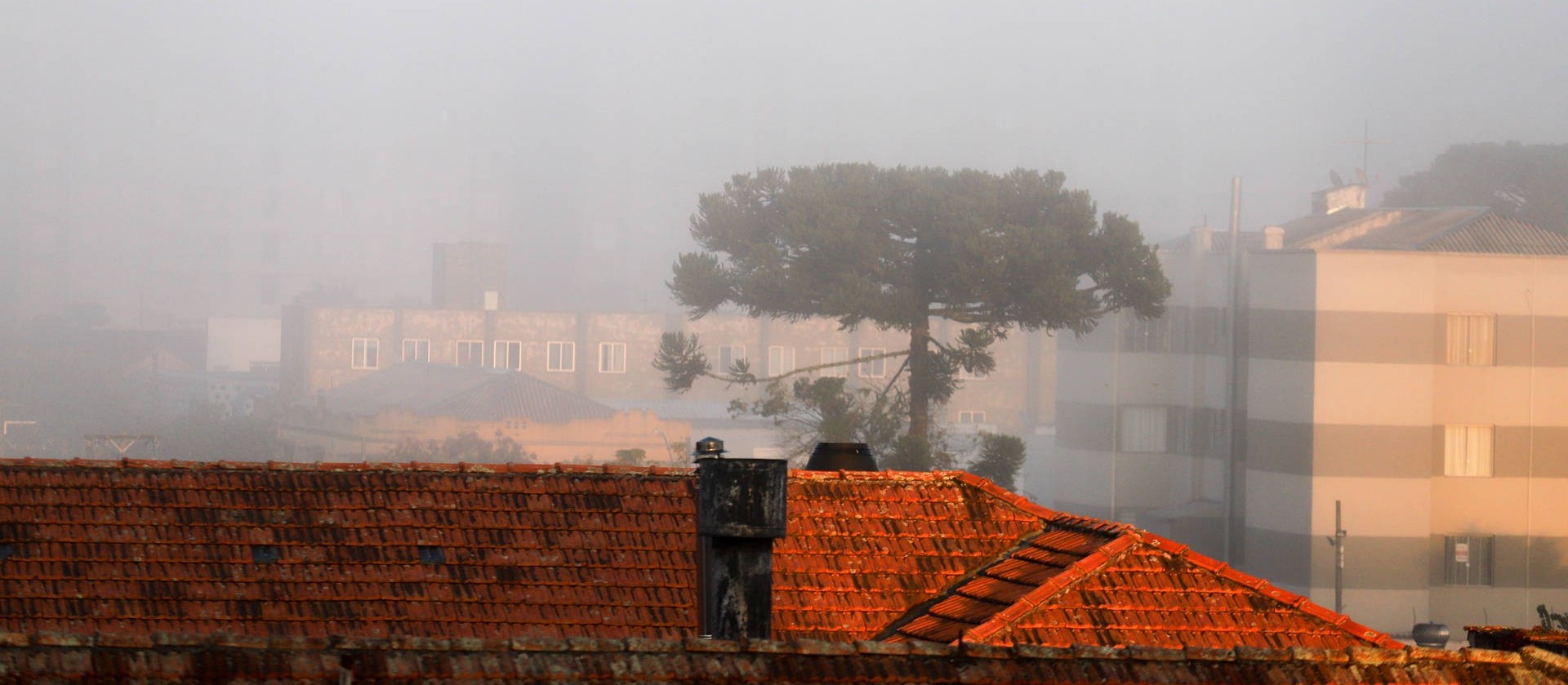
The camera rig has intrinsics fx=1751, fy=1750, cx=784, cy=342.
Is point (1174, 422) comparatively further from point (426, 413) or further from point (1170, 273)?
point (426, 413)

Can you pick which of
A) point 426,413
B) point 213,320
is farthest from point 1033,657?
point 213,320

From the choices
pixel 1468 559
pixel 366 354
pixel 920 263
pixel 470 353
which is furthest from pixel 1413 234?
pixel 366 354

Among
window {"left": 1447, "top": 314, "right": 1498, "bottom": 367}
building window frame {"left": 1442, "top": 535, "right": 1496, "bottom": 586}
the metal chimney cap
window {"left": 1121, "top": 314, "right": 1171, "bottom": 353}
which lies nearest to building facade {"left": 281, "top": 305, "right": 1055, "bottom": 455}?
window {"left": 1121, "top": 314, "right": 1171, "bottom": 353}

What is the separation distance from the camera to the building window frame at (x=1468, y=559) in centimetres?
4981

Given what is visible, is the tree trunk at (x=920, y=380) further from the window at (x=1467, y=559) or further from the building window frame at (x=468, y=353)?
the building window frame at (x=468, y=353)

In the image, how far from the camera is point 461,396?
282ft

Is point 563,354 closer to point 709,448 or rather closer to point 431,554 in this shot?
point 431,554

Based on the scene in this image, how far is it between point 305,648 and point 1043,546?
8342mm

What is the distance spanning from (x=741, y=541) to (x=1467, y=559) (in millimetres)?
44104

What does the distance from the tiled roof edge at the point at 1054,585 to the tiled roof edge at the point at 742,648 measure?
3.09 metres

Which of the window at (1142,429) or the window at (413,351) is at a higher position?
the window at (413,351)

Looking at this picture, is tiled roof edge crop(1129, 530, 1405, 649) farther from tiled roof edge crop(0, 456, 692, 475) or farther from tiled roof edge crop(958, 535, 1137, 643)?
tiled roof edge crop(0, 456, 692, 475)

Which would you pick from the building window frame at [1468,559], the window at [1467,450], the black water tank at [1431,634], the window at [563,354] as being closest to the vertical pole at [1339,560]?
the building window frame at [1468,559]

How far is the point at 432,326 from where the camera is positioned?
97.6 m
